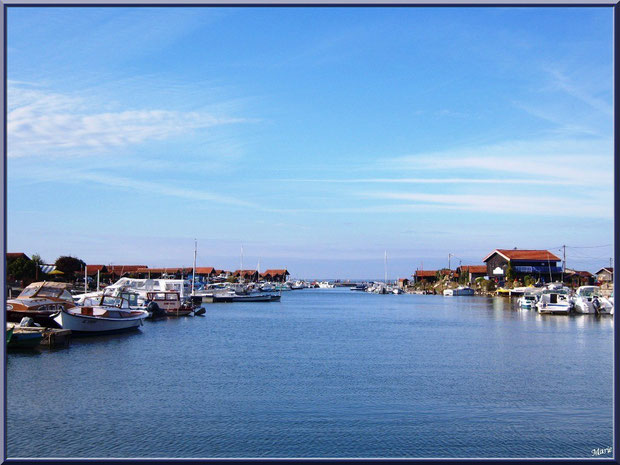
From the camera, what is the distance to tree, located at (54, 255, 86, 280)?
56.1 metres

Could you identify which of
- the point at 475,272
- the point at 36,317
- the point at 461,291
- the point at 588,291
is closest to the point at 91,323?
the point at 36,317

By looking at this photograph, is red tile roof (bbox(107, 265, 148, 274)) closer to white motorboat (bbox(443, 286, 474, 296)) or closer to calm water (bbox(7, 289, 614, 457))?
white motorboat (bbox(443, 286, 474, 296))

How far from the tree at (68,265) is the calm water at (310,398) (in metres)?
32.2

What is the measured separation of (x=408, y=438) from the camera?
34.7 feet

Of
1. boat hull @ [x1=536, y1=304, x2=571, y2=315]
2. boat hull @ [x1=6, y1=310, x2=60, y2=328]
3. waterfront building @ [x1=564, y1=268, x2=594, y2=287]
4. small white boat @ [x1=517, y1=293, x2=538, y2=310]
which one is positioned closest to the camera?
boat hull @ [x1=6, y1=310, x2=60, y2=328]

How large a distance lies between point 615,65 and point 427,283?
104 m

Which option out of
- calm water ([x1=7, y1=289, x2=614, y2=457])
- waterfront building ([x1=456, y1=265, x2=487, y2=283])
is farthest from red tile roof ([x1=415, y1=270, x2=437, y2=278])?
calm water ([x1=7, y1=289, x2=614, y2=457])

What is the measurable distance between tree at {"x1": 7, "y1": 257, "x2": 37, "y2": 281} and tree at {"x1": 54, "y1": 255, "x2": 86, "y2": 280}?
10.7 m

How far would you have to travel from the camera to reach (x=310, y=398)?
45.9 ft

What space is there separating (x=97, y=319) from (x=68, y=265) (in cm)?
3242

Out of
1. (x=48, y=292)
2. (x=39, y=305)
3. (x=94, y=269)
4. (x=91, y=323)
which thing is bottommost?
(x=91, y=323)

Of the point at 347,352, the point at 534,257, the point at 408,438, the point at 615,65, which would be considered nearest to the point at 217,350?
the point at 347,352

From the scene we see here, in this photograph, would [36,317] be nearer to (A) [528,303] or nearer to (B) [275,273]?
(A) [528,303]

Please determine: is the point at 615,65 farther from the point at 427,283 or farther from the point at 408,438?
the point at 427,283
